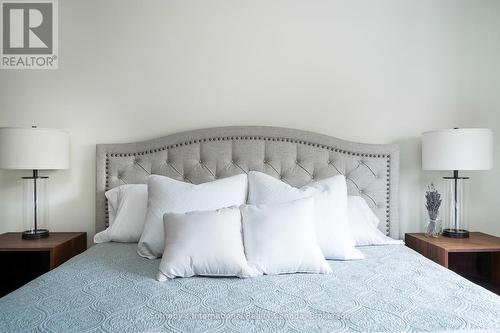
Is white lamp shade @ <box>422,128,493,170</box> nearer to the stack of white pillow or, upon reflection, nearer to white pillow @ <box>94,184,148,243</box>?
the stack of white pillow

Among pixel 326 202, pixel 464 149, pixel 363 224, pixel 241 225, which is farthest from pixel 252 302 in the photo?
pixel 464 149

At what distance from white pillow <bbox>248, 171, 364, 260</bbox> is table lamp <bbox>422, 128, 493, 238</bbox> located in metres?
0.70

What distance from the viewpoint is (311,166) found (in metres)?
2.27

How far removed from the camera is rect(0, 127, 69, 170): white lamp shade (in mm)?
2076

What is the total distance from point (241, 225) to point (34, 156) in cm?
148

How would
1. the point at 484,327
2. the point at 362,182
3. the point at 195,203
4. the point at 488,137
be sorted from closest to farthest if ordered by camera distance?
the point at 484,327
the point at 195,203
the point at 488,137
the point at 362,182

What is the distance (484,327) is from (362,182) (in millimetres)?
1335

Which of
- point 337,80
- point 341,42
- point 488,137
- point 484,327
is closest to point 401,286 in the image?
point 484,327

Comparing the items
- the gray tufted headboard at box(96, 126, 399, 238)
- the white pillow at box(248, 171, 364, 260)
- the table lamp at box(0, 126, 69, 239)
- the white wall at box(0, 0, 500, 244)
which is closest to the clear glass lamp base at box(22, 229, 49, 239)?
the table lamp at box(0, 126, 69, 239)

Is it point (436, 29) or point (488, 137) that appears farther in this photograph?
point (436, 29)

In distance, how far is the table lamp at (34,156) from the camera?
2076mm

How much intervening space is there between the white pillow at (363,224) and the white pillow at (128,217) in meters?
1.30

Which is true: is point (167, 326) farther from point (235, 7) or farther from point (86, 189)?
point (235, 7)

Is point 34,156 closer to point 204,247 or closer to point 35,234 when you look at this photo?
point 35,234
